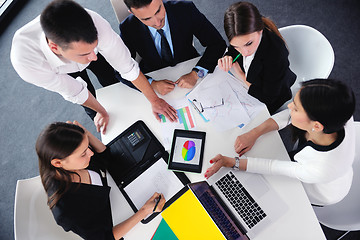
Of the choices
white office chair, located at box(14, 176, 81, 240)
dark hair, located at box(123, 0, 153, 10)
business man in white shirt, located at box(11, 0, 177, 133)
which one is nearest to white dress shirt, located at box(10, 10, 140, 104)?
business man in white shirt, located at box(11, 0, 177, 133)

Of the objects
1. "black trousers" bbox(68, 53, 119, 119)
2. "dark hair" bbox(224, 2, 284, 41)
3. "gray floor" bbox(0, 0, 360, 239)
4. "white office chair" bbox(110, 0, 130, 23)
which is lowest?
"gray floor" bbox(0, 0, 360, 239)

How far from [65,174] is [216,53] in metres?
1.09

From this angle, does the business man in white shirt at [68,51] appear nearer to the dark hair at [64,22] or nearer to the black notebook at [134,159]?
the dark hair at [64,22]

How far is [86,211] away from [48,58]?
0.77m

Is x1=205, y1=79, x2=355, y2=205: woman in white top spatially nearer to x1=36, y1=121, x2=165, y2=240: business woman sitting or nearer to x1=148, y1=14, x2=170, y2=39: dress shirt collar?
x1=36, y1=121, x2=165, y2=240: business woman sitting

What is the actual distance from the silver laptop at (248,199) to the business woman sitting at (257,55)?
0.46 m

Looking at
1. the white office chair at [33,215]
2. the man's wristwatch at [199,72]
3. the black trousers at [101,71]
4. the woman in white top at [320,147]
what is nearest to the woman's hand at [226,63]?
the man's wristwatch at [199,72]

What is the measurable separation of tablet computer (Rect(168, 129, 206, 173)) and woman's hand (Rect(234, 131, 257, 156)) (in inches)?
7.2

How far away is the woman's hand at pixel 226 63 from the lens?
1.51 meters

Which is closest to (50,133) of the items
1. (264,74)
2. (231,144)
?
(231,144)

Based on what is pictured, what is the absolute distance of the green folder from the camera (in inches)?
50.3

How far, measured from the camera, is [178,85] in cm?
158

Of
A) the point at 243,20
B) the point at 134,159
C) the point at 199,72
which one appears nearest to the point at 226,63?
the point at 199,72

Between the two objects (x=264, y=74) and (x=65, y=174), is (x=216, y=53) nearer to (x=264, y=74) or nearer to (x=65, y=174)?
(x=264, y=74)
